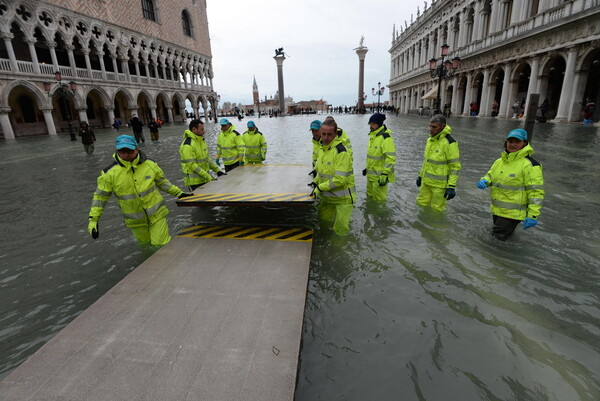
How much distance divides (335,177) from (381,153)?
82.5 inches

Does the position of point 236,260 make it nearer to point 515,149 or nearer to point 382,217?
point 382,217

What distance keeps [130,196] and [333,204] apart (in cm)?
295

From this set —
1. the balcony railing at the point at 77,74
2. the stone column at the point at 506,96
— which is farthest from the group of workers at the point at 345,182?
the balcony railing at the point at 77,74

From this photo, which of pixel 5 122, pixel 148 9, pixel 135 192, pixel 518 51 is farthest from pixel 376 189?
pixel 148 9

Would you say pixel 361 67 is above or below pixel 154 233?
above

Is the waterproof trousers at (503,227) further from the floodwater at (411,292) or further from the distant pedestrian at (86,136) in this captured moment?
the distant pedestrian at (86,136)

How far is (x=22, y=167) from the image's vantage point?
11.5m

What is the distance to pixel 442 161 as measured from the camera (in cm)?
522

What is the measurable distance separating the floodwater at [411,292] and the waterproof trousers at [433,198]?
0.25m

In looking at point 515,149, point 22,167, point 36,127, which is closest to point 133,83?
point 36,127

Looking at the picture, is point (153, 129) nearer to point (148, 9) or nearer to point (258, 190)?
point (258, 190)

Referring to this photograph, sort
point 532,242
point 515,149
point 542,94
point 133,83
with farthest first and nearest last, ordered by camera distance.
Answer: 1. point 133,83
2. point 542,94
3. point 532,242
4. point 515,149

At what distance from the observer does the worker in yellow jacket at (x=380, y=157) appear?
5.75 m

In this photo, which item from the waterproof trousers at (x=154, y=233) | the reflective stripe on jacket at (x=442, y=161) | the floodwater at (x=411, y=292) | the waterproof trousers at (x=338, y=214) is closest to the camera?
the floodwater at (x=411, y=292)
